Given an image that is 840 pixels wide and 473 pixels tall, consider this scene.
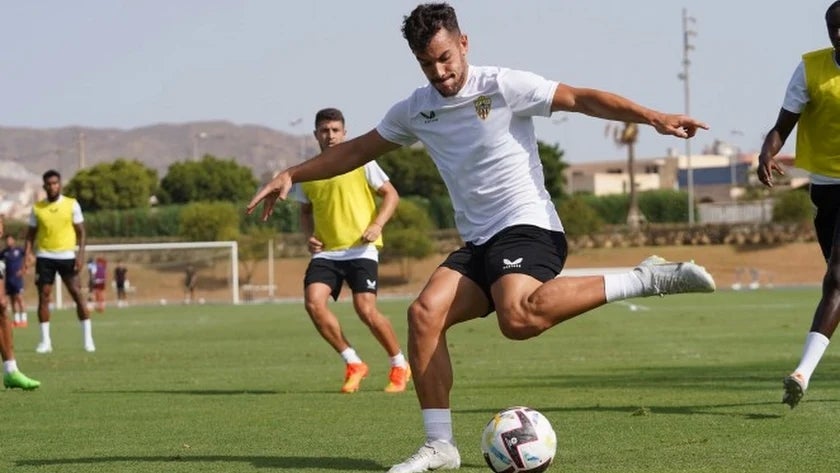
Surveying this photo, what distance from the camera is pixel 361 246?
45.6 ft

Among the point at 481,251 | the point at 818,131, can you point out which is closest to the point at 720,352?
the point at 818,131

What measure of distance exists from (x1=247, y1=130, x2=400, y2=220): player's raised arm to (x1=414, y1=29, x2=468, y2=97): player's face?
0.66 metres

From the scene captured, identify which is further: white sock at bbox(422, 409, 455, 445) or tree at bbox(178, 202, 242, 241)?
tree at bbox(178, 202, 242, 241)

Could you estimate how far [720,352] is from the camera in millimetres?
18422

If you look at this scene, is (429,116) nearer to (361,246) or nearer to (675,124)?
(675,124)

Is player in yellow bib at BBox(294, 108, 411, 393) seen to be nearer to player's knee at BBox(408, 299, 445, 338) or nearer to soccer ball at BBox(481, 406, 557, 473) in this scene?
player's knee at BBox(408, 299, 445, 338)

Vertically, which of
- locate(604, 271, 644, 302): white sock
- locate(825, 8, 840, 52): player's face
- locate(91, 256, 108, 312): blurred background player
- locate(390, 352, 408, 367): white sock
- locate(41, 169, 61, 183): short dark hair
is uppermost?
locate(825, 8, 840, 52): player's face

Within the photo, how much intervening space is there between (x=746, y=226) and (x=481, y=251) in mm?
77845

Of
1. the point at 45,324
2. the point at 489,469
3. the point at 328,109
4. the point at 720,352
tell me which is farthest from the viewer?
the point at 45,324

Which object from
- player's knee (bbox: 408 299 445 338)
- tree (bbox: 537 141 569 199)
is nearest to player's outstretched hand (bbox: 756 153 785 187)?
player's knee (bbox: 408 299 445 338)

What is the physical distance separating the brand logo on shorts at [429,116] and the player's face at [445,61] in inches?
6.3

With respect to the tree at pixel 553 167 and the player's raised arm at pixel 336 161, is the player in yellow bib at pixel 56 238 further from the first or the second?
the tree at pixel 553 167

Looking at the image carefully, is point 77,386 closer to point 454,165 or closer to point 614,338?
point 454,165

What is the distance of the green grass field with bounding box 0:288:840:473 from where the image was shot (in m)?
8.34
